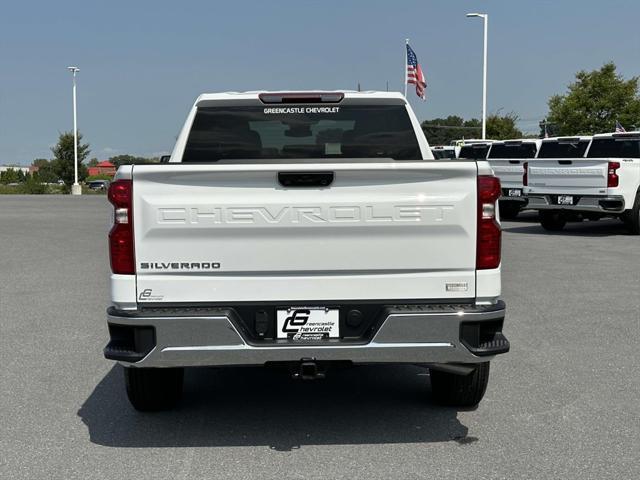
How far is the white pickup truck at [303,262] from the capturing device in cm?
408

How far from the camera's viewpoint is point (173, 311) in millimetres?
4117

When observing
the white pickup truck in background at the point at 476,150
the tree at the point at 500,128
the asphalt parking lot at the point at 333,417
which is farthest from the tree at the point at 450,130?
the asphalt parking lot at the point at 333,417

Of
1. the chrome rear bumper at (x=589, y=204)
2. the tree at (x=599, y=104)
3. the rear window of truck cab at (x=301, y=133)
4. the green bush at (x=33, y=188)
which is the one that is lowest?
the green bush at (x=33, y=188)

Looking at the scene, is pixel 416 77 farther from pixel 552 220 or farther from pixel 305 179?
pixel 305 179

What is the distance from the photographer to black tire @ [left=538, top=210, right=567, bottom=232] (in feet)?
60.2

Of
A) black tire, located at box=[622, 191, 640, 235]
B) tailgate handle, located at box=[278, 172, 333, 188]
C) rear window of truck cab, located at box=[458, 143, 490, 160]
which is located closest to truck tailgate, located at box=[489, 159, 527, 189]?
rear window of truck cab, located at box=[458, 143, 490, 160]

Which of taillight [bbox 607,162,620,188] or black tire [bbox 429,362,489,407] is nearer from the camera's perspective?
black tire [bbox 429,362,489,407]

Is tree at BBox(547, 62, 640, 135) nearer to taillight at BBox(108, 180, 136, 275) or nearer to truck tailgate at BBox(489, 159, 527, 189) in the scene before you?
truck tailgate at BBox(489, 159, 527, 189)

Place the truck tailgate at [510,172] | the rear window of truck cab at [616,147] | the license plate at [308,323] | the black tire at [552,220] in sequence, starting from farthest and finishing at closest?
1. the truck tailgate at [510,172]
2. the black tire at [552,220]
3. the rear window of truck cab at [616,147]
4. the license plate at [308,323]

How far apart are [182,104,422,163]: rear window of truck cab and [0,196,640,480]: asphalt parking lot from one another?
1634 mm

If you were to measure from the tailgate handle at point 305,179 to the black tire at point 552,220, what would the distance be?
1497 centimetres

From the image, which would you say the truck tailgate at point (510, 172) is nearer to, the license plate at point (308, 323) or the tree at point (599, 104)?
the license plate at point (308, 323)

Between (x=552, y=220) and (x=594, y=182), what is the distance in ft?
7.76

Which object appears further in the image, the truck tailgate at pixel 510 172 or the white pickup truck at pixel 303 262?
the truck tailgate at pixel 510 172
